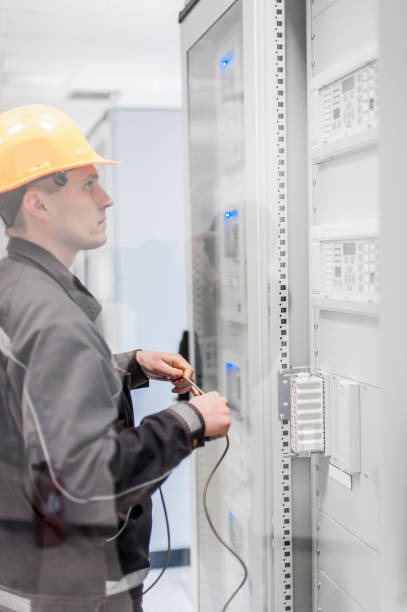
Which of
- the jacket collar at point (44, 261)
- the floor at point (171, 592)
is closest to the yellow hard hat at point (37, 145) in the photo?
the jacket collar at point (44, 261)

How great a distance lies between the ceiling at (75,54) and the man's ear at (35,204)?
243mm

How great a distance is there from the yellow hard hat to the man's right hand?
0.61 metres

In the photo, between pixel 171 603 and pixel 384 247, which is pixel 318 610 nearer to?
pixel 171 603

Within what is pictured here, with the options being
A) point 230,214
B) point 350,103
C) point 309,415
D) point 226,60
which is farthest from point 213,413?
point 226,60

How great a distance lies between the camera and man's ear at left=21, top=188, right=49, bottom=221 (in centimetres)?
142

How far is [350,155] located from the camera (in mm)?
A: 1616

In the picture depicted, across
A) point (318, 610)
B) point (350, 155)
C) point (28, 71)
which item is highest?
point (28, 71)

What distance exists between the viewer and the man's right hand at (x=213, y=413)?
141 centimetres

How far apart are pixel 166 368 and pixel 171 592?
69 centimetres

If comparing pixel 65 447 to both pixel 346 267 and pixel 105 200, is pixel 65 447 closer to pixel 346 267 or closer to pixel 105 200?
pixel 105 200

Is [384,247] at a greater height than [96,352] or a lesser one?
greater

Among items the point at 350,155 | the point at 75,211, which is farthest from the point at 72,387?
the point at 350,155

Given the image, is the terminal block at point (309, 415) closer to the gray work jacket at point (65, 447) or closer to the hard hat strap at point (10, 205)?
the gray work jacket at point (65, 447)

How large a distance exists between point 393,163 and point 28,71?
91 cm
